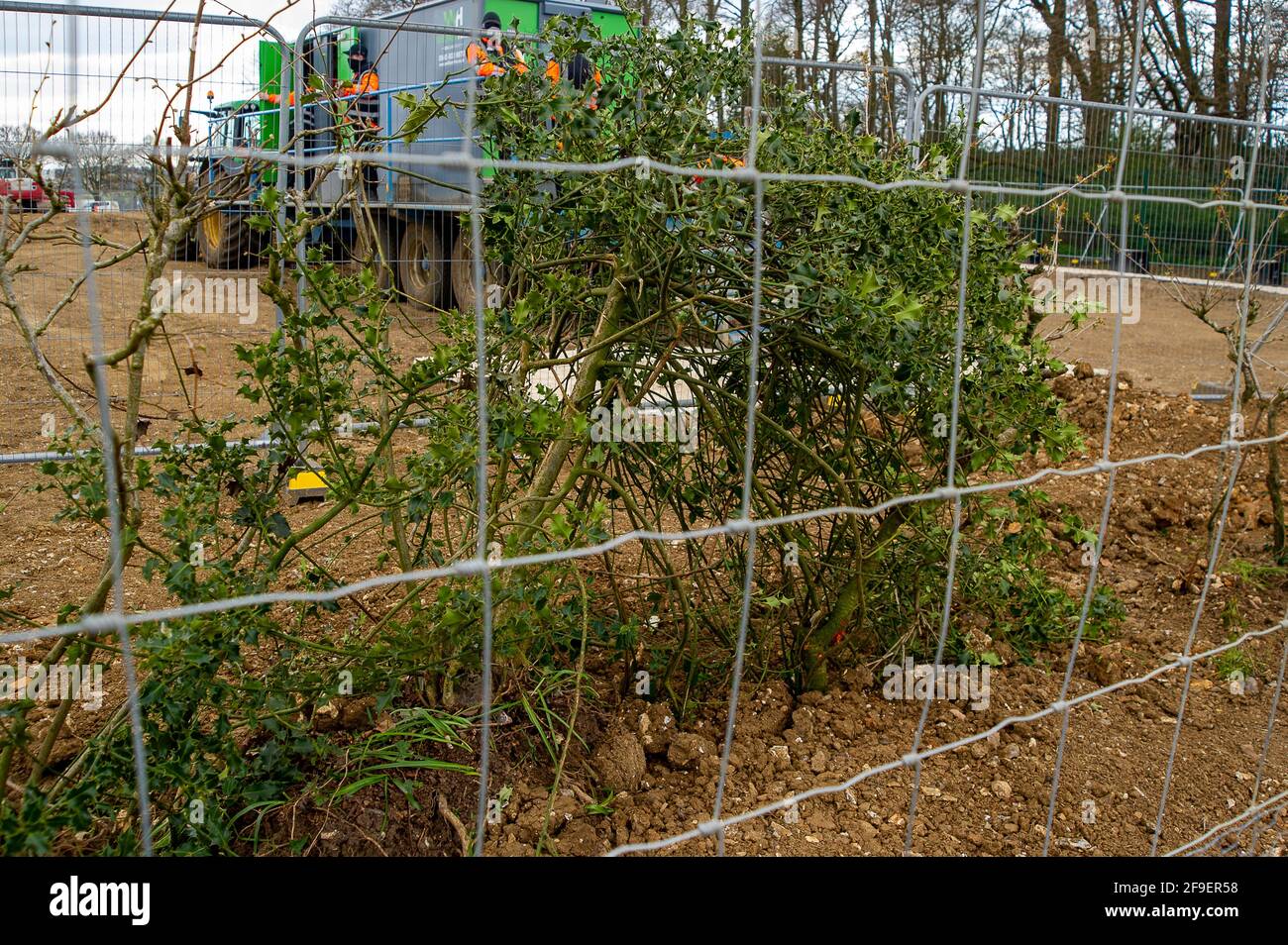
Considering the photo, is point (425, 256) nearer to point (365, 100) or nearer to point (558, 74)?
point (365, 100)

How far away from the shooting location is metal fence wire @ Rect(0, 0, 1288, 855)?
1.62 metres

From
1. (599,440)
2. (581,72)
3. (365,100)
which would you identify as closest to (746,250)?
(599,440)

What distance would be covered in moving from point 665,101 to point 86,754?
170 cm

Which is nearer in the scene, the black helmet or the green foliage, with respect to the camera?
the green foliage

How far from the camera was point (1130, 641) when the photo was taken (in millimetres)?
3701

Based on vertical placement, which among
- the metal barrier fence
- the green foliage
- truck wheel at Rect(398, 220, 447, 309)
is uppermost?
the metal barrier fence

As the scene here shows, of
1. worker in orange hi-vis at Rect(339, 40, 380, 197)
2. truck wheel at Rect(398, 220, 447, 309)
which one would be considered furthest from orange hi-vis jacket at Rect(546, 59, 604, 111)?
truck wheel at Rect(398, 220, 447, 309)

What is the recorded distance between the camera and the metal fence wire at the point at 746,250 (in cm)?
162

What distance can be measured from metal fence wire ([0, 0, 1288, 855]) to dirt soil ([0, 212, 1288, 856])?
0.05 metres

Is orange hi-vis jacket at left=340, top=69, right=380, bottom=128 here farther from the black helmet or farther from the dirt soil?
the dirt soil

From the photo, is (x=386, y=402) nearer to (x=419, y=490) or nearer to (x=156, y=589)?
(x=419, y=490)

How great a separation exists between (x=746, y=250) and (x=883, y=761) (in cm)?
124

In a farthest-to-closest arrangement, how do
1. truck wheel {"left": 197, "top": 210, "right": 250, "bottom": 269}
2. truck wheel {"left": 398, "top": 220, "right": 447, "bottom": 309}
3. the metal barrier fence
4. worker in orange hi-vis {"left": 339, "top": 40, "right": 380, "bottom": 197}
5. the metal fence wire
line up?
the metal barrier fence
truck wheel {"left": 197, "top": 210, "right": 250, "bottom": 269}
truck wheel {"left": 398, "top": 220, "right": 447, "bottom": 309}
worker in orange hi-vis {"left": 339, "top": 40, "right": 380, "bottom": 197}
the metal fence wire
